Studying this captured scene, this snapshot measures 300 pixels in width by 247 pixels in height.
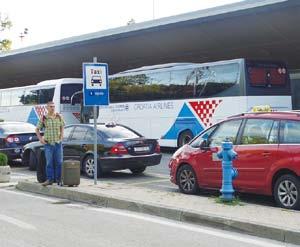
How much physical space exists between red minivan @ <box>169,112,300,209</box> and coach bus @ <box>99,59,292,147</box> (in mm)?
8532

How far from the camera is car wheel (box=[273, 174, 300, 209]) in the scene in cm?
957

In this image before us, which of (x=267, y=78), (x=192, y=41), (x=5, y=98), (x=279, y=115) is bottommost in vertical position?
(x=279, y=115)

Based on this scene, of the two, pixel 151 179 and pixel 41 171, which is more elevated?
pixel 41 171

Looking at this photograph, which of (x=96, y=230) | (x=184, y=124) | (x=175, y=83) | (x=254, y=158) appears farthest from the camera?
(x=175, y=83)

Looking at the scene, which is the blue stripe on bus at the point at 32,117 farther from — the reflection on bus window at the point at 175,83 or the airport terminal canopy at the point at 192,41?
the airport terminal canopy at the point at 192,41

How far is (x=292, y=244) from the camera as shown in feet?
25.1

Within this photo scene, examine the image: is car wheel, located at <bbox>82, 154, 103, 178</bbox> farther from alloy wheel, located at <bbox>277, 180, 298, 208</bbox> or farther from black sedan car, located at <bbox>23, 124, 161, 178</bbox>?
alloy wheel, located at <bbox>277, 180, 298, 208</bbox>

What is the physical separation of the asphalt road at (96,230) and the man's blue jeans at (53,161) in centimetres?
198

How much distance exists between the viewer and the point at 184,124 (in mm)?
22281

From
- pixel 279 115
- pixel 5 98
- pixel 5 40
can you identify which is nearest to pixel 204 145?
pixel 279 115

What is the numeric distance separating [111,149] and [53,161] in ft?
7.57

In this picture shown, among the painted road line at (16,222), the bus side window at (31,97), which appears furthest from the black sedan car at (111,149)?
A: the bus side window at (31,97)

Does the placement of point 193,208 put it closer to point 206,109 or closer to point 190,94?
point 206,109

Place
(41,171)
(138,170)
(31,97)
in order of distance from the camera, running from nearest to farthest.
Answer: (41,171) → (138,170) → (31,97)
